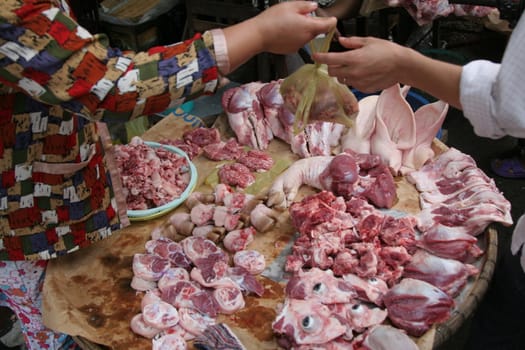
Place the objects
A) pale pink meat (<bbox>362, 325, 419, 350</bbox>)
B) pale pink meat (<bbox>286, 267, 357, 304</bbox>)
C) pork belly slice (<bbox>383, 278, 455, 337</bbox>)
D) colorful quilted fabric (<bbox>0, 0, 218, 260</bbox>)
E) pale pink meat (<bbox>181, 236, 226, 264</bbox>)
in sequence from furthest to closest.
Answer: pale pink meat (<bbox>181, 236, 226, 264</bbox>), pale pink meat (<bbox>286, 267, 357, 304</bbox>), pork belly slice (<bbox>383, 278, 455, 337</bbox>), pale pink meat (<bbox>362, 325, 419, 350</bbox>), colorful quilted fabric (<bbox>0, 0, 218, 260</bbox>)

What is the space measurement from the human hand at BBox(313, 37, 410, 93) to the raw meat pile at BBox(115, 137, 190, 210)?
1.24 m

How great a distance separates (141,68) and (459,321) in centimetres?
173

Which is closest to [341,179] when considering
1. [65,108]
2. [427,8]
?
[65,108]

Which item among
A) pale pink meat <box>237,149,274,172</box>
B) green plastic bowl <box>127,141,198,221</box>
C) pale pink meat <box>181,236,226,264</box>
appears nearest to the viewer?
pale pink meat <box>181,236,226,264</box>

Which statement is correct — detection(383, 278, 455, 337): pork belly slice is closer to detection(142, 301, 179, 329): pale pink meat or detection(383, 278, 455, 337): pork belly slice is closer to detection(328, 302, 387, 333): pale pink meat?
detection(328, 302, 387, 333): pale pink meat

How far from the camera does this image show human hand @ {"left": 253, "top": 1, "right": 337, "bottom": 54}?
2.08m

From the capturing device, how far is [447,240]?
2488mm

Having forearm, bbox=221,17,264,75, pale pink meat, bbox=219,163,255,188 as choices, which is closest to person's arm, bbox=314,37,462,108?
forearm, bbox=221,17,264,75

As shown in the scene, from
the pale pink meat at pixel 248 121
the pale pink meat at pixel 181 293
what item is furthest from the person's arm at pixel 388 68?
the pale pink meat at pixel 181 293

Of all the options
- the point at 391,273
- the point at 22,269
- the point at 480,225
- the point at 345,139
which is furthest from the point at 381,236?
the point at 22,269

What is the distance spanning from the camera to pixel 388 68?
89.5 inches

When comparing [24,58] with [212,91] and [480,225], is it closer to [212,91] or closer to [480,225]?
[212,91]

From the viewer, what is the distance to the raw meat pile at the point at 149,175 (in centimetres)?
299

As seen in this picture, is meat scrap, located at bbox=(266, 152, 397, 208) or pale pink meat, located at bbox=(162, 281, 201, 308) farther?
meat scrap, located at bbox=(266, 152, 397, 208)
